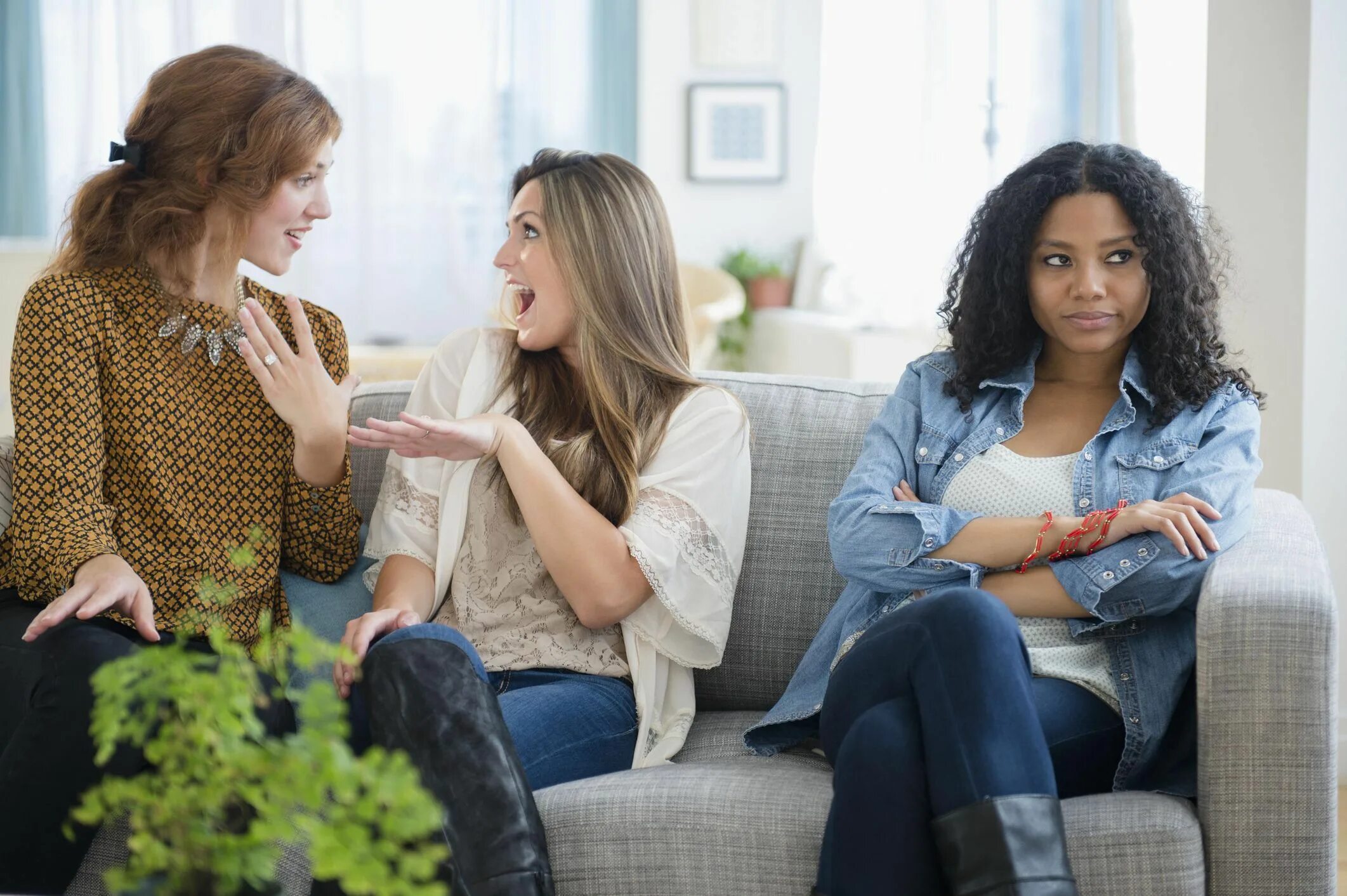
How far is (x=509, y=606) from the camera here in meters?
1.76

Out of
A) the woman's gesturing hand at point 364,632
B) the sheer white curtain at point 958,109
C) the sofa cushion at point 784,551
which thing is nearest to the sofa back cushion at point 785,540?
the sofa cushion at point 784,551

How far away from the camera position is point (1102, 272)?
171cm

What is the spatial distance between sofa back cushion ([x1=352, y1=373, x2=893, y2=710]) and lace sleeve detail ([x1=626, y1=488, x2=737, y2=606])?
0.15m

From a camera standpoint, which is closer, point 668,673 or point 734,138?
point 668,673

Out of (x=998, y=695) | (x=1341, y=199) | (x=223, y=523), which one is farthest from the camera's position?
(x=1341, y=199)

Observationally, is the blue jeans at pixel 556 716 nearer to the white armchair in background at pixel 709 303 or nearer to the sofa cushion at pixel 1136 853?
the sofa cushion at pixel 1136 853

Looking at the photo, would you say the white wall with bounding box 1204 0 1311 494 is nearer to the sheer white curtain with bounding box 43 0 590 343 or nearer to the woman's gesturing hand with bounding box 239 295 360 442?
the woman's gesturing hand with bounding box 239 295 360 442

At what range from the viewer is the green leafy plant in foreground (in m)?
0.74

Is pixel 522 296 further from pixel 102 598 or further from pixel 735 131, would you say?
pixel 735 131

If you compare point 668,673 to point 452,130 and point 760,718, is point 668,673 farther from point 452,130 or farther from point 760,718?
point 452,130

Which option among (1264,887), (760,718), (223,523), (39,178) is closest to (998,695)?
(1264,887)

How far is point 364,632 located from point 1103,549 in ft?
2.83

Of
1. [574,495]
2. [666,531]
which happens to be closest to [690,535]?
[666,531]

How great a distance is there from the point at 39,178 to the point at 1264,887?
6.24 meters
